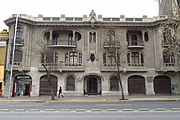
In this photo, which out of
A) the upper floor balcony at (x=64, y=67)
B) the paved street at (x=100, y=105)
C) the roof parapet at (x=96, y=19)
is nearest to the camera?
the paved street at (x=100, y=105)

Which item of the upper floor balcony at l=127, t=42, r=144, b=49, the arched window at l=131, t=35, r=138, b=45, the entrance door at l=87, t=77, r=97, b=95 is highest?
the arched window at l=131, t=35, r=138, b=45

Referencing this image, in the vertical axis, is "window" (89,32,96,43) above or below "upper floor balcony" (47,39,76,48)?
above

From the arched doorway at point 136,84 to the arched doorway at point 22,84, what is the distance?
53.1 feet

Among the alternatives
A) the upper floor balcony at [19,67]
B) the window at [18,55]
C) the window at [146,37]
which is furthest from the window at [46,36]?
the window at [146,37]

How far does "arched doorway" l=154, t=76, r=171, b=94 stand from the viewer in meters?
29.4

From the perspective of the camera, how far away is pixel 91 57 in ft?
97.8

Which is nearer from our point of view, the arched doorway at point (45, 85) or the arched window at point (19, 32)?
the arched doorway at point (45, 85)

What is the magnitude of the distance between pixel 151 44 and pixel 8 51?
2346 cm

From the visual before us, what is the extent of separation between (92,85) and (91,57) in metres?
4.70

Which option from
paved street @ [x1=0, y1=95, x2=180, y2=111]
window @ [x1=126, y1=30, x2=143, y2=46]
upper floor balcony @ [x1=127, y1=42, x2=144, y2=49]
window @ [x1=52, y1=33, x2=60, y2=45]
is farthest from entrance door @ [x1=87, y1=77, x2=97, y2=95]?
paved street @ [x1=0, y1=95, x2=180, y2=111]

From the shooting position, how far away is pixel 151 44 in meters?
30.3

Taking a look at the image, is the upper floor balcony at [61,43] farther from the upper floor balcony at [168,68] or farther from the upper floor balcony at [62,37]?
the upper floor balcony at [168,68]

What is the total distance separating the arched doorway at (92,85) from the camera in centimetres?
2977

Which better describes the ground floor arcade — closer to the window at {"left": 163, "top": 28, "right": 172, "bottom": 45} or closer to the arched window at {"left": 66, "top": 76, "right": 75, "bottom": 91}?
the arched window at {"left": 66, "top": 76, "right": 75, "bottom": 91}
